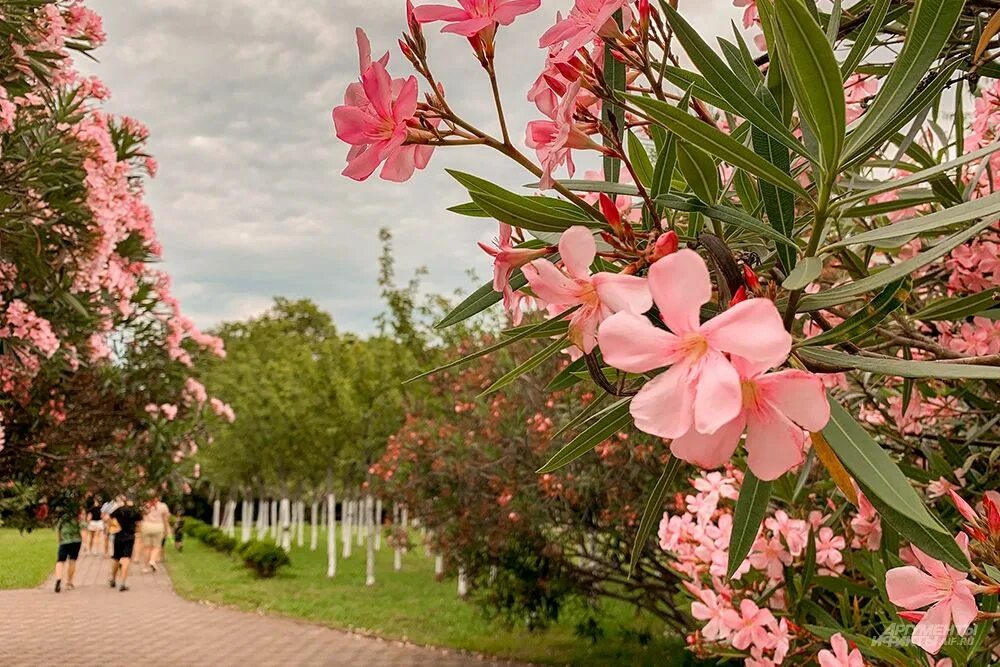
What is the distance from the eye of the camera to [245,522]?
810 inches

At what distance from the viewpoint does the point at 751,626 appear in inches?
58.2

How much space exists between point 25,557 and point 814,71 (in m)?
3.82

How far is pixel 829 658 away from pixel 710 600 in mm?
494

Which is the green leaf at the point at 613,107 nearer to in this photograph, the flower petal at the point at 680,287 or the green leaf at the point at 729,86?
the green leaf at the point at 729,86

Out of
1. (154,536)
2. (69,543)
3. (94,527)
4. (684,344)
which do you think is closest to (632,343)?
(684,344)

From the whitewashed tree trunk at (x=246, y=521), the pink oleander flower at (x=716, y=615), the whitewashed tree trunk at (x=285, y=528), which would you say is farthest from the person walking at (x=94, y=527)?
the whitewashed tree trunk at (x=246, y=521)

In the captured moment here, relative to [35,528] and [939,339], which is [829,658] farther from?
[35,528]

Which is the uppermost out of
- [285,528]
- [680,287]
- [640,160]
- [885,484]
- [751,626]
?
[640,160]

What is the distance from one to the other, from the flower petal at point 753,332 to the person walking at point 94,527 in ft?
13.4

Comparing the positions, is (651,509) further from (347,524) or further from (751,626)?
(347,524)

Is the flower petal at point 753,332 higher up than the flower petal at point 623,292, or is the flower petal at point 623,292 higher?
the flower petal at point 623,292

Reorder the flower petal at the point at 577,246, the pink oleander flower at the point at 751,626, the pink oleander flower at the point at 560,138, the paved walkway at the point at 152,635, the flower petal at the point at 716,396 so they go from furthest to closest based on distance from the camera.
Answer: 1. the paved walkway at the point at 152,635
2. the pink oleander flower at the point at 751,626
3. the pink oleander flower at the point at 560,138
4. the flower petal at the point at 577,246
5. the flower petal at the point at 716,396

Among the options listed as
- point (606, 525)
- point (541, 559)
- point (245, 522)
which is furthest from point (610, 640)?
point (245, 522)

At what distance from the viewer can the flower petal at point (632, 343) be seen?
1.30ft
